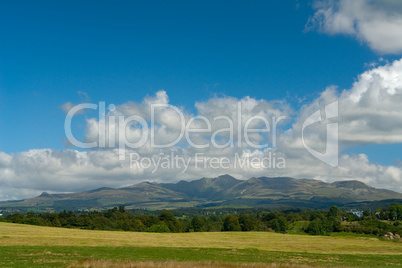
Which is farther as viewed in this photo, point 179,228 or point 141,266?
point 179,228

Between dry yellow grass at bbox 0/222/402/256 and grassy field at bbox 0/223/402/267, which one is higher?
grassy field at bbox 0/223/402/267

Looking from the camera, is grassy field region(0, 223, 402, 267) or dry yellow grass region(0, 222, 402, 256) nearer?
grassy field region(0, 223, 402, 267)

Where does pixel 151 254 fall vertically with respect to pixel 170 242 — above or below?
above

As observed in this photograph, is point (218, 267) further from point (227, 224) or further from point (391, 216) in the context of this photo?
point (391, 216)

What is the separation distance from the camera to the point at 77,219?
144 m

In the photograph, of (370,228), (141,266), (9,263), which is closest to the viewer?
(141,266)

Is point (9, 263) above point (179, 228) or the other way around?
above

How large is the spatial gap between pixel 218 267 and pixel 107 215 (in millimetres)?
156753

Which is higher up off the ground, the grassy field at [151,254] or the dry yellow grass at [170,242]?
the grassy field at [151,254]

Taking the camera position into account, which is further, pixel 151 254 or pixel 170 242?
pixel 170 242

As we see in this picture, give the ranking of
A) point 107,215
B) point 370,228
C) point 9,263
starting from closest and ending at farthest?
point 9,263, point 370,228, point 107,215

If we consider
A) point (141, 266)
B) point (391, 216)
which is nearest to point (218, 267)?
point (141, 266)

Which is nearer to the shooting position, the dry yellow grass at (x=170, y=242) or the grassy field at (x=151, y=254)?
the grassy field at (x=151, y=254)

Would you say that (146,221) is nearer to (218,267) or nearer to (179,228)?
(179,228)
